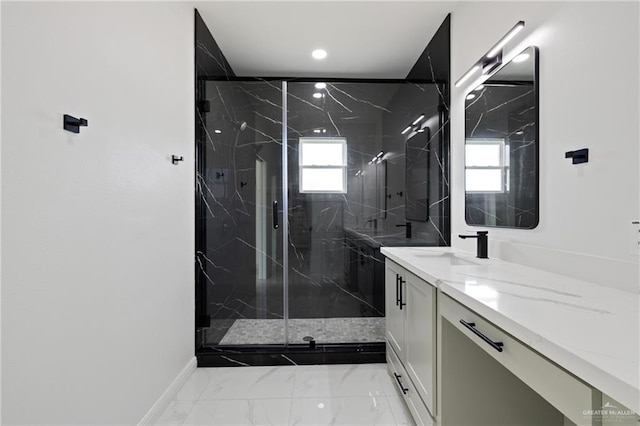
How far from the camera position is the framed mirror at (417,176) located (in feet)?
8.38

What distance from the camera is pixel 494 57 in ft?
5.52

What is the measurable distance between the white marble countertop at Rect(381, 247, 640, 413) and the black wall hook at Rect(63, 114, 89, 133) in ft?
4.74

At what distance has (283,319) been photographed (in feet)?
9.30

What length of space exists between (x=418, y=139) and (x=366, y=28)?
3.17ft

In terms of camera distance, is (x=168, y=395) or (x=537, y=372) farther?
(x=168, y=395)

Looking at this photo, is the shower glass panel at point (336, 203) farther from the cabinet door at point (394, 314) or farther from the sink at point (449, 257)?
the sink at point (449, 257)

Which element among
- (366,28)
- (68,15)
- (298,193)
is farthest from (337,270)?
(68,15)

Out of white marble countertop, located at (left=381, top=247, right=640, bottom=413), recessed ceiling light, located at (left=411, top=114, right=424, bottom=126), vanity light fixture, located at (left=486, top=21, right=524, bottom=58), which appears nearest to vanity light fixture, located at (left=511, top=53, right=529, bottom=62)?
vanity light fixture, located at (left=486, top=21, right=524, bottom=58)

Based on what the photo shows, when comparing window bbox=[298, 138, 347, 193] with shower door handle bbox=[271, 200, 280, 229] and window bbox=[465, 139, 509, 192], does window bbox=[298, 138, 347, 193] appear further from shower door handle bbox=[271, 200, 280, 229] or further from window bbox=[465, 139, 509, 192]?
window bbox=[465, 139, 509, 192]

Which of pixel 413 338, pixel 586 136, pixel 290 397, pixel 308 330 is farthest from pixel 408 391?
pixel 586 136

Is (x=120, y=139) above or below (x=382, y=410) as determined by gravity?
above

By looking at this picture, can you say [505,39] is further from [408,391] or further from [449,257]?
[408,391]

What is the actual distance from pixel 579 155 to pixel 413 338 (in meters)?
1.10

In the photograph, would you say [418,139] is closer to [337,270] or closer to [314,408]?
[337,270]
